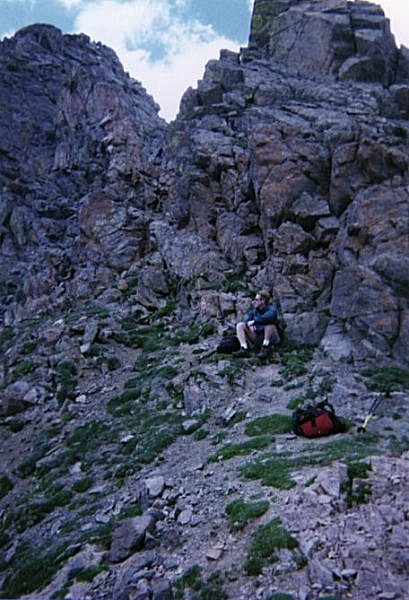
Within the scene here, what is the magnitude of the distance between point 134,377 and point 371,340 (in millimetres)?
10235

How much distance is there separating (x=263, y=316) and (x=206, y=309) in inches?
203

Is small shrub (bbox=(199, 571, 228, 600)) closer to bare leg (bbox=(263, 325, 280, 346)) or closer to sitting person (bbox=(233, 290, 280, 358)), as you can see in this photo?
sitting person (bbox=(233, 290, 280, 358))

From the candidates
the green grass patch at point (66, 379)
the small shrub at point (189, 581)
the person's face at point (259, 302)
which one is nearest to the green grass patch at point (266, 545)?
the small shrub at point (189, 581)

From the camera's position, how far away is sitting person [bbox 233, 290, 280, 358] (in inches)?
803

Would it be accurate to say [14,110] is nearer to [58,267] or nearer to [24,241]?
[24,241]

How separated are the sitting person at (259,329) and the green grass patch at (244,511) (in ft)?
34.1

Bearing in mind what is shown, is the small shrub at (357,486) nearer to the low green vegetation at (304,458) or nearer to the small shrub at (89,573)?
the low green vegetation at (304,458)

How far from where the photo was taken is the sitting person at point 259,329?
2039 centimetres

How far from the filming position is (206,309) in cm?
2527

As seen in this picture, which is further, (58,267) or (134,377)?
(58,267)

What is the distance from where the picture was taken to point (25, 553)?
1209 centimetres

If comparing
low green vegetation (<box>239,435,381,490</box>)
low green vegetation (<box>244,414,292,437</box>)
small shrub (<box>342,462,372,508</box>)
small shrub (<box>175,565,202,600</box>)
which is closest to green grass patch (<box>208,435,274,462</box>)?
low green vegetation (<box>244,414,292,437</box>)

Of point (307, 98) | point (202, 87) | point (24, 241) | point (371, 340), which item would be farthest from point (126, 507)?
point (24, 241)

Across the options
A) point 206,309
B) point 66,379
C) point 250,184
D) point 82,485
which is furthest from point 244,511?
point 250,184
